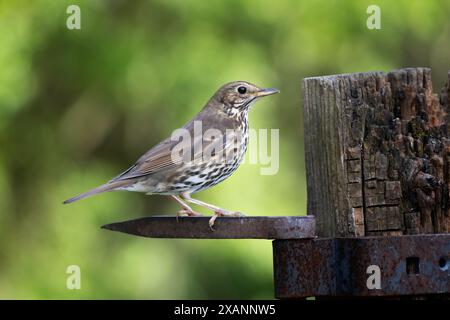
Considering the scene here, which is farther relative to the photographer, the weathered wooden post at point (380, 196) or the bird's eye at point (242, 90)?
the bird's eye at point (242, 90)

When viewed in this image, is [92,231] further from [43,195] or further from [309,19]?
[309,19]

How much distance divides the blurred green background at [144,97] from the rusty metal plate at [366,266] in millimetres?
3915

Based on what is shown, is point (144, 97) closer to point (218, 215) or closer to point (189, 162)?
point (189, 162)

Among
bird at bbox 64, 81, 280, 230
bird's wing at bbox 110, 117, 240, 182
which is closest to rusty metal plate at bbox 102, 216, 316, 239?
bird at bbox 64, 81, 280, 230

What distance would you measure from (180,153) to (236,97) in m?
0.59

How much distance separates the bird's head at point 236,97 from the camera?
5.18 metres

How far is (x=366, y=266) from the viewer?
3.19m

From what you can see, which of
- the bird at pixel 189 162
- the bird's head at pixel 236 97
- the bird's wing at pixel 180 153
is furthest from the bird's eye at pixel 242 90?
the bird's wing at pixel 180 153

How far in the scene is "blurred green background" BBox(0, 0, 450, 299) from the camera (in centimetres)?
739

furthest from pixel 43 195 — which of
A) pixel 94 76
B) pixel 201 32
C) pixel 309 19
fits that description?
pixel 309 19

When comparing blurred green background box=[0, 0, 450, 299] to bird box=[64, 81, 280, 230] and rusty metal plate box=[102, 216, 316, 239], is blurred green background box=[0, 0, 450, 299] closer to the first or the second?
bird box=[64, 81, 280, 230]

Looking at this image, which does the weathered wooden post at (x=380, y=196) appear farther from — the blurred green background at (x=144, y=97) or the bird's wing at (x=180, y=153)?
the blurred green background at (x=144, y=97)

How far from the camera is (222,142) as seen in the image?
483 centimetres

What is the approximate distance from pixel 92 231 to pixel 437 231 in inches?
185
